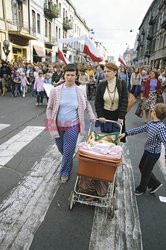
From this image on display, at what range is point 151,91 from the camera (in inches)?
269

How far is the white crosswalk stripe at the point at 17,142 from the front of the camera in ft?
14.3

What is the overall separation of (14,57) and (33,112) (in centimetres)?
1518

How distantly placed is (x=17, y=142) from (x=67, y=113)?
8.20 feet

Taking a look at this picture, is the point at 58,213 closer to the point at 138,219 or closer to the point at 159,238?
the point at 138,219

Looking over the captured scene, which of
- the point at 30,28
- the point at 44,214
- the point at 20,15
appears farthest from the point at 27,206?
the point at 30,28

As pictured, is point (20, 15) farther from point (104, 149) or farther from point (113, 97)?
point (104, 149)

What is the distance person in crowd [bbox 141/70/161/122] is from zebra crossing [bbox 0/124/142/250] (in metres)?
3.50

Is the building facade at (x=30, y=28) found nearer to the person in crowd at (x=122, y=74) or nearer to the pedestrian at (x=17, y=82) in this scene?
the pedestrian at (x=17, y=82)

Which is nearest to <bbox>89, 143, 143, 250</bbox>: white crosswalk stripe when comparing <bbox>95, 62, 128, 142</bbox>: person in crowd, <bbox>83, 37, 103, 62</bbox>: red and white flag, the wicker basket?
the wicker basket

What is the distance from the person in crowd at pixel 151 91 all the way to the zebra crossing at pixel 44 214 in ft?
11.5

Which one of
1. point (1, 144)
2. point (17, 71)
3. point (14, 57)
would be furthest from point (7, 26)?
point (1, 144)

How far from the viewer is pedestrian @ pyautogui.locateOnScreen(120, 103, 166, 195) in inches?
106

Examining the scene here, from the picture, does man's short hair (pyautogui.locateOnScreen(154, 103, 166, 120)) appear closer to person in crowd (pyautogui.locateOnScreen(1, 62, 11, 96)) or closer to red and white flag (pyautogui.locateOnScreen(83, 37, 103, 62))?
red and white flag (pyautogui.locateOnScreen(83, 37, 103, 62))

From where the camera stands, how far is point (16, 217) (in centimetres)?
263
